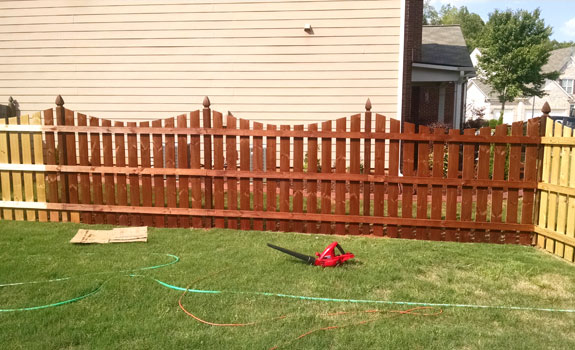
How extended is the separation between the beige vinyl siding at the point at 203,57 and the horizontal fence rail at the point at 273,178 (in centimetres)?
422

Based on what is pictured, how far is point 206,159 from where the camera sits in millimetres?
6660

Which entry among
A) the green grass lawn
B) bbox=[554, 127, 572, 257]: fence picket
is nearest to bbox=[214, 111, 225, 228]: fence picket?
the green grass lawn

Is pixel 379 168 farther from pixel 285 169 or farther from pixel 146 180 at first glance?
pixel 146 180

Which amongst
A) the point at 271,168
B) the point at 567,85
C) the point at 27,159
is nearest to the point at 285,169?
the point at 271,168

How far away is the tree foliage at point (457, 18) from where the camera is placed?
251ft

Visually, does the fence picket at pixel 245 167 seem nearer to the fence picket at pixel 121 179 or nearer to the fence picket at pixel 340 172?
the fence picket at pixel 121 179

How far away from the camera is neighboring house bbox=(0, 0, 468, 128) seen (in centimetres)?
1052

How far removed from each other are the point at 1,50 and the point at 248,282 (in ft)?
34.2

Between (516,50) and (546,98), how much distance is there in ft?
38.8

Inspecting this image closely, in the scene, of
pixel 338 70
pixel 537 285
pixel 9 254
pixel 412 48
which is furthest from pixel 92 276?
pixel 412 48

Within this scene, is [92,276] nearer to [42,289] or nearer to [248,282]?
[42,289]

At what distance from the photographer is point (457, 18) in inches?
3295

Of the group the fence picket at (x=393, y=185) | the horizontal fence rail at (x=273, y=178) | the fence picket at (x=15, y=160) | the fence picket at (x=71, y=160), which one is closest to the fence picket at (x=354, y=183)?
the horizontal fence rail at (x=273, y=178)

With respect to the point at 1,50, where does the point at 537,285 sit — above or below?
below
